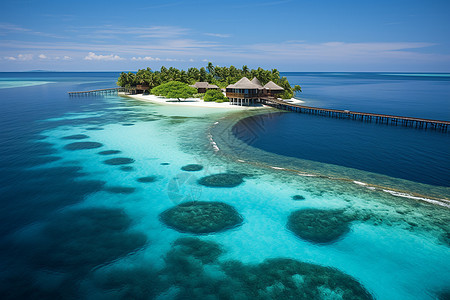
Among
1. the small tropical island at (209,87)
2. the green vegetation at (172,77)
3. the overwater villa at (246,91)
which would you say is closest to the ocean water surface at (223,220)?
the overwater villa at (246,91)

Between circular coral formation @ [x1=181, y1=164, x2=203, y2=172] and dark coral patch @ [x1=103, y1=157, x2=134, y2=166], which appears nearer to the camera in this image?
circular coral formation @ [x1=181, y1=164, x2=203, y2=172]

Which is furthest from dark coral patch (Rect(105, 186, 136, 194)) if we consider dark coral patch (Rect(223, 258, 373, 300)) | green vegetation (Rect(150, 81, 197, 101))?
green vegetation (Rect(150, 81, 197, 101))

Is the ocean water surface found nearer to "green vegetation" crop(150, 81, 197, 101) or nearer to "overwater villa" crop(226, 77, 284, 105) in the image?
"overwater villa" crop(226, 77, 284, 105)

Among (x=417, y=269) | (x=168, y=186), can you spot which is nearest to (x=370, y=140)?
(x=417, y=269)

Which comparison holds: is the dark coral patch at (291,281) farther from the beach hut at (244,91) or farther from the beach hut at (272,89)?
the beach hut at (272,89)

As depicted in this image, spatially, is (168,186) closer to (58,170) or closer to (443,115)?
(58,170)

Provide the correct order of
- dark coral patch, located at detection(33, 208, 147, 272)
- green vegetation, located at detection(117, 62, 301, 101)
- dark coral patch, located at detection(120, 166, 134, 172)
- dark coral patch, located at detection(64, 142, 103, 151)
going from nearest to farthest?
dark coral patch, located at detection(33, 208, 147, 272) → dark coral patch, located at detection(120, 166, 134, 172) → dark coral patch, located at detection(64, 142, 103, 151) → green vegetation, located at detection(117, 62, 301, 101)

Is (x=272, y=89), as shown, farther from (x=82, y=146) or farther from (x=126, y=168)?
(x=126, y=168)
